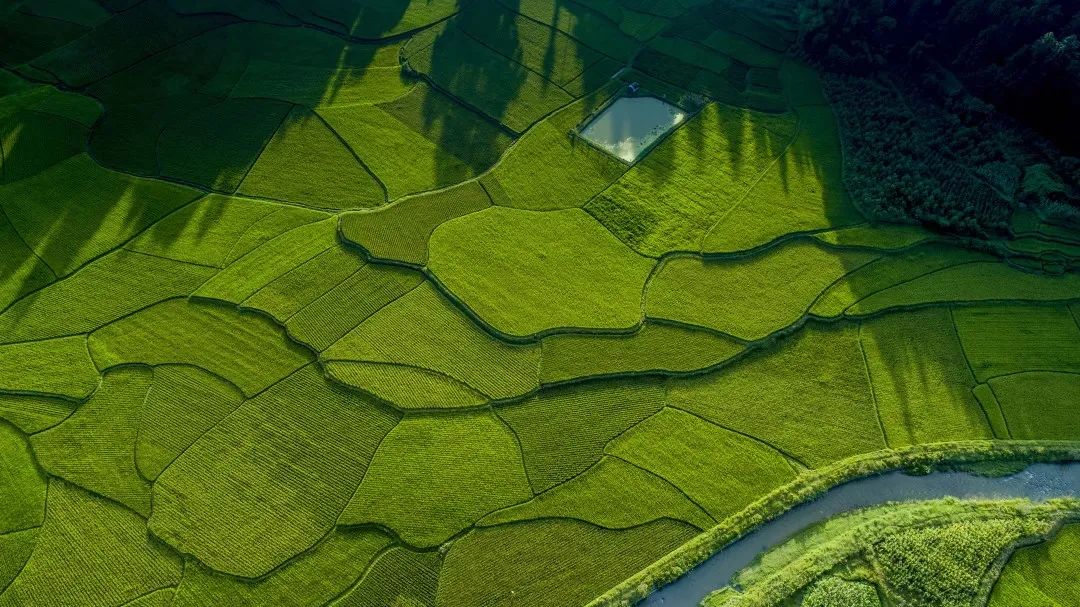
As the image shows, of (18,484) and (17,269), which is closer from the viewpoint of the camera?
(18,484)

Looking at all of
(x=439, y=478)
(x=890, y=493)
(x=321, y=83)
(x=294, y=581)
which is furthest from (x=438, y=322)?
(x=890, y=493)

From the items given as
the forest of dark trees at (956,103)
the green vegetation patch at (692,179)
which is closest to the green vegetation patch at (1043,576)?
the forest of dark trees at (956,103)

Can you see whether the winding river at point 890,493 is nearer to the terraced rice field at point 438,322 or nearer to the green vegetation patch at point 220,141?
the terraced rice field at point 438,322

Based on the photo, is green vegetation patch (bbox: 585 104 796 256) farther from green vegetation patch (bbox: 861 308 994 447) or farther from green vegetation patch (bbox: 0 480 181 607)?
green vegetation patch (bbox: 0 480 181 607)

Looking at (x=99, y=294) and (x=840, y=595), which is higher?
(x=99, y=294)

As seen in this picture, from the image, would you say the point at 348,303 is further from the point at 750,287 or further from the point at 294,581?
the point at 750,287

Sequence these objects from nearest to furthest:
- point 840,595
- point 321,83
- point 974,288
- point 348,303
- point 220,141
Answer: point 840,595, point 348,303, point 974,288, point 220,141, point 321,83

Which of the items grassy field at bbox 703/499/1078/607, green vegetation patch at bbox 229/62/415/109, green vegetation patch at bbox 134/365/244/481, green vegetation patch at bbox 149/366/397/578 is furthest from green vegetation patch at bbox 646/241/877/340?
green vegetation patch at bbox 229/62/415/109
